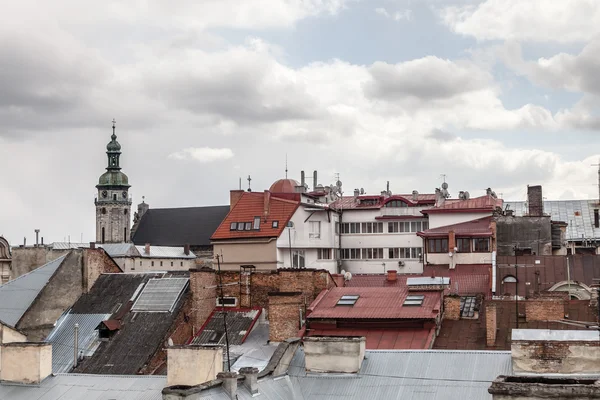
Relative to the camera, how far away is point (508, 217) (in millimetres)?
73938

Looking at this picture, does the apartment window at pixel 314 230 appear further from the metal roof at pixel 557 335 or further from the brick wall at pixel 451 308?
the metal roof at pixel 557 335

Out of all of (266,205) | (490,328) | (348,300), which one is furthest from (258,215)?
(490,328)

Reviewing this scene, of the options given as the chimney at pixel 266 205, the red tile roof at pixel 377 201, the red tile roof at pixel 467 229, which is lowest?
the red tile roof at pixel 467 229

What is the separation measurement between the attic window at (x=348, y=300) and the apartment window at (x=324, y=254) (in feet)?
121

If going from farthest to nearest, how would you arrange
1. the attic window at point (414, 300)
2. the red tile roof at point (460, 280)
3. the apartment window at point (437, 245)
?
the apartment window at point (437, 245), the red tile roof at point (460, 280), the attic window at point (414, 300)

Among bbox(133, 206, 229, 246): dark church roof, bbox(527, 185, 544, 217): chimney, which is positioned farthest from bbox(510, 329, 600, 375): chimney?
bbox(133, 206, 229, 246): dark church roof

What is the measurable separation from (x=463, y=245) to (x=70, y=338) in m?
31.4

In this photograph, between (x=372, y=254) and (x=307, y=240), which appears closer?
(x=307, y=240)

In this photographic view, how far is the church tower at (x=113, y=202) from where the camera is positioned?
185m

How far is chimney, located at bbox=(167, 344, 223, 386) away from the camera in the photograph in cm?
2797

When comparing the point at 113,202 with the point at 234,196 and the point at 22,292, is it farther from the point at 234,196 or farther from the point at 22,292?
the point at 22,292

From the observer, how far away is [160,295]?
Result: 46531 mm

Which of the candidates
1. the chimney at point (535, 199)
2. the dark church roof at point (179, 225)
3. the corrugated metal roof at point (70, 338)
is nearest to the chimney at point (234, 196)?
the chimney at point (535, 199)

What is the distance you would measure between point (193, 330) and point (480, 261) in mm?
27615
